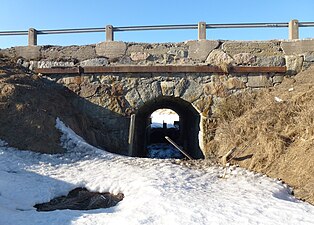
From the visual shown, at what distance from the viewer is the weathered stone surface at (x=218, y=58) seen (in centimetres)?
726

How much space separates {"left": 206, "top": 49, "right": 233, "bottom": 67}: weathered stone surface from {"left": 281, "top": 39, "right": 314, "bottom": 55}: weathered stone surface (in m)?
1.40

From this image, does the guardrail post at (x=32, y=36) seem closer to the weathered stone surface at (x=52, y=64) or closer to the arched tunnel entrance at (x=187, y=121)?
the weathered stone surface at (x=52, y=64)

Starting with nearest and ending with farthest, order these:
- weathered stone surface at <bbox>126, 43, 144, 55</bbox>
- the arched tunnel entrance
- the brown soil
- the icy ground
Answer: the icy ground → the brown soil → weathered stone surface at <bbox>126, 43, 144, 55</bbox> → the arched tunnel entrance

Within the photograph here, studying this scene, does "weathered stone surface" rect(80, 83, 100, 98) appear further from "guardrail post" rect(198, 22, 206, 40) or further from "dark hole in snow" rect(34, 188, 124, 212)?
"dark hole in snow" rect(34, 188, 124, 212)

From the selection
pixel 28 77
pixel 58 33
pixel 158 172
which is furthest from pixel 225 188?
pixel 58 33

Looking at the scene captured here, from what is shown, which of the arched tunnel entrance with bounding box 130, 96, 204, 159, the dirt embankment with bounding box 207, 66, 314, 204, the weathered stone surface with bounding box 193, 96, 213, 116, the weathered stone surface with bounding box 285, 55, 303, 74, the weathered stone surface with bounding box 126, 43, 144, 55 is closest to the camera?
the dirt embankment with bounding box 207, 66, 314, 204

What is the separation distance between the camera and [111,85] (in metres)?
7.19

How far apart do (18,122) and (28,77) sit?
1.63 metres

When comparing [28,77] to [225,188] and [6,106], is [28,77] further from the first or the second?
[225,188]

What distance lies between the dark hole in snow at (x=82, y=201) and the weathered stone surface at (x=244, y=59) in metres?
4.80

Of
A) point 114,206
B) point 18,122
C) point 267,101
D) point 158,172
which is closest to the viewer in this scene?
point 114,206

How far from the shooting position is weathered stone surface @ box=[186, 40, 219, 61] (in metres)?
7.32

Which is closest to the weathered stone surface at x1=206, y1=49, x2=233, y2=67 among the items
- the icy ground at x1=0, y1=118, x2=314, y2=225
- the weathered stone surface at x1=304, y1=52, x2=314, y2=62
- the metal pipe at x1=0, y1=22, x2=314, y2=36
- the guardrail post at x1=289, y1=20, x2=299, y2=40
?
the metal pipe at x1=0, y1=22, x2=314, y2=36

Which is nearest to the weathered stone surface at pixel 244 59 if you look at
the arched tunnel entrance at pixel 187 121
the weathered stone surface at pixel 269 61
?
the weathered stone surface at pixel 269 61
